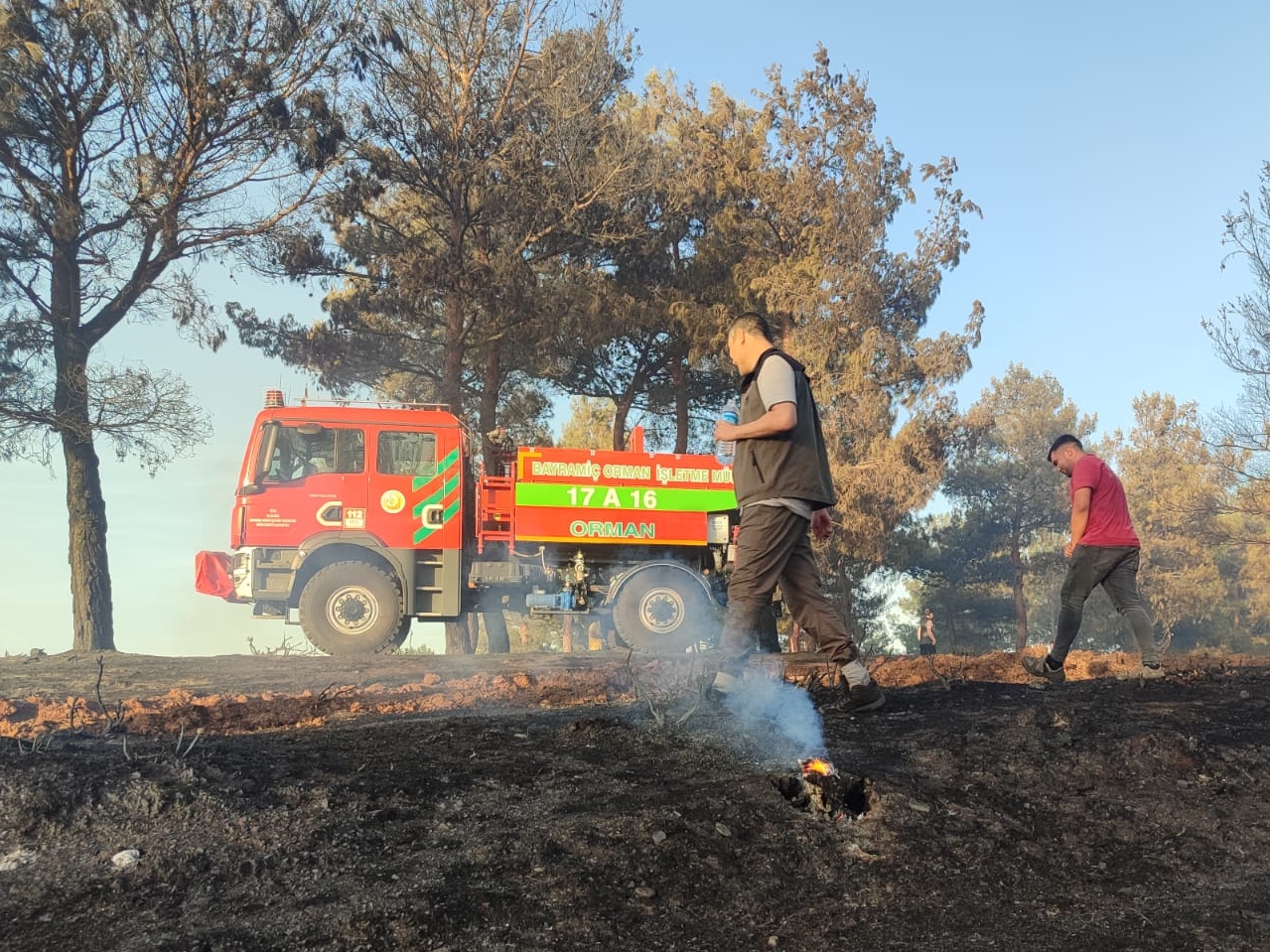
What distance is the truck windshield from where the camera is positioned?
37.7 ft

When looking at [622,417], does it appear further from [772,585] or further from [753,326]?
[772,585]

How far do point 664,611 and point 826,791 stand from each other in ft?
30.6

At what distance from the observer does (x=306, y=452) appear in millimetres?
11617

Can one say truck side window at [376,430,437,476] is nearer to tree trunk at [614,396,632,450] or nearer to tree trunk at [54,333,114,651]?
tree trunk at [54,333,114,651]

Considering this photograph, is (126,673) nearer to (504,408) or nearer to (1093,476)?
(1093,476)

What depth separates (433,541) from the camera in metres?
11.9

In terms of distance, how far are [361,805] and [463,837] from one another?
38 cm

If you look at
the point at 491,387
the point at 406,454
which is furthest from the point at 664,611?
the point at 491,387

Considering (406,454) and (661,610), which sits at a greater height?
(406,454)

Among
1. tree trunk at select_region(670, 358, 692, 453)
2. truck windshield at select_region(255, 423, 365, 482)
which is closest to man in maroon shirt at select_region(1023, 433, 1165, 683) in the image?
truck windshield at select_region(255, 423, 365, 482)

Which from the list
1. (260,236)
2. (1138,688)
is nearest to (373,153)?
(260,236)

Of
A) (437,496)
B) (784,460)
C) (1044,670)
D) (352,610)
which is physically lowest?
(1044,670)

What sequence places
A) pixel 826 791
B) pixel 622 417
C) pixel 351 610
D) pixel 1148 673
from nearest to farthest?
1. pixel 826 791
2. pixel 1148 673
3. pixel 351 610
4. pixel 622 417

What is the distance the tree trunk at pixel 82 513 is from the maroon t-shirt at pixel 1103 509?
45.0 feet
